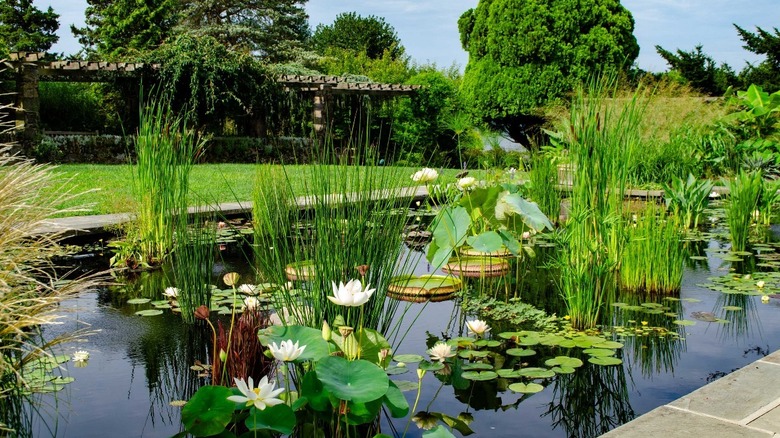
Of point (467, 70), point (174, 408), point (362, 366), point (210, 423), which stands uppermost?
point (467, 70)

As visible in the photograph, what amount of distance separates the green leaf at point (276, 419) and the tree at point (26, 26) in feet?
84.5

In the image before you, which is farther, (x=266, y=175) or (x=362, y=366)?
(x=266, y=175)

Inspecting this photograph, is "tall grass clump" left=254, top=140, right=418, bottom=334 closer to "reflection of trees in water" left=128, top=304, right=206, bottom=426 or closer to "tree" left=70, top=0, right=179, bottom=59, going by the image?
"reflection of trees in water" left=128, top=304, right=206, bottom=426

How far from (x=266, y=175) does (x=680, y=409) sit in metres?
3.07

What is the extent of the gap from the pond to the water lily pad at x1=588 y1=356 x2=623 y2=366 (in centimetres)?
2

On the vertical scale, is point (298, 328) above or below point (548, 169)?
below

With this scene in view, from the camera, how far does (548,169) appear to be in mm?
5418

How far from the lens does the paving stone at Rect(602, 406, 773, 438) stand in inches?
73.7

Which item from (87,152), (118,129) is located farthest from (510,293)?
(118,129)

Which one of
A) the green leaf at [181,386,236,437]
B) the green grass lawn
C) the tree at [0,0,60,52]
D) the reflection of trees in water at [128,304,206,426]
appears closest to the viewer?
the green leaf at [181,386,236,437]

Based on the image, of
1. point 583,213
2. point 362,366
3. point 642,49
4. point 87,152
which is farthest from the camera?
point 642,49

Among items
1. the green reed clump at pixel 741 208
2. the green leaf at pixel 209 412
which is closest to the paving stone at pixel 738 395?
the green leaf at pixel 209 412

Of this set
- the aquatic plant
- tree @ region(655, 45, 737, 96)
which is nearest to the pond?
the aquatic plant

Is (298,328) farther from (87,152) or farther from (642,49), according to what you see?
(642,49)
